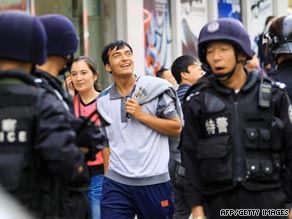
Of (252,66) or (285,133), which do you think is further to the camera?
(252,66)

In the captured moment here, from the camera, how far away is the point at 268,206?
4984mm

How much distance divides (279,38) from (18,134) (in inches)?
107

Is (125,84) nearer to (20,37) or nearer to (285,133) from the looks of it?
(285,133)

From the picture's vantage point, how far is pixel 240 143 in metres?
4.96

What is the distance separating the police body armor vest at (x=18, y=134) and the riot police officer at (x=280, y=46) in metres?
2.29

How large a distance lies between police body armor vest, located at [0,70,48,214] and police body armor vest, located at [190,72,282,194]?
3.85 ft

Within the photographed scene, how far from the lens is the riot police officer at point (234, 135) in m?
4.96

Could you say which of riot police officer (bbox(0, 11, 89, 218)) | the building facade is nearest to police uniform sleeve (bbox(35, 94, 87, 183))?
riot police officer (bbox(0, 11, 89, 218))

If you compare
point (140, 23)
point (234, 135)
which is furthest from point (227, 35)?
point (140, 23)

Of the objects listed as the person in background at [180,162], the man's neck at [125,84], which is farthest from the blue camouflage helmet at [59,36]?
the person in background at [180,162]

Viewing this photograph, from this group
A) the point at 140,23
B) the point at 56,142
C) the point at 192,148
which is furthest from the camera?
the point at 140,23

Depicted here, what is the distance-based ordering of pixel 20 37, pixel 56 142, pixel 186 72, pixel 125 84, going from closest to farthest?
pixel 56 142 → pixel 20 37 → pixel 125 84 → pixel 186 72

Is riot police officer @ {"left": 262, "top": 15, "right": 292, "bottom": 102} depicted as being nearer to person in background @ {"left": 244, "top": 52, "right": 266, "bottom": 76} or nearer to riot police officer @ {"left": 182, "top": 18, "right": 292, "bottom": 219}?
person in background @ {"left": 244, "top": 52, "right": 266, "bottom": 76}

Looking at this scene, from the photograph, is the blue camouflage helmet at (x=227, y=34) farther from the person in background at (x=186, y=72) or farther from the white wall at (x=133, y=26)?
the white wall at (x=133, y=26)
